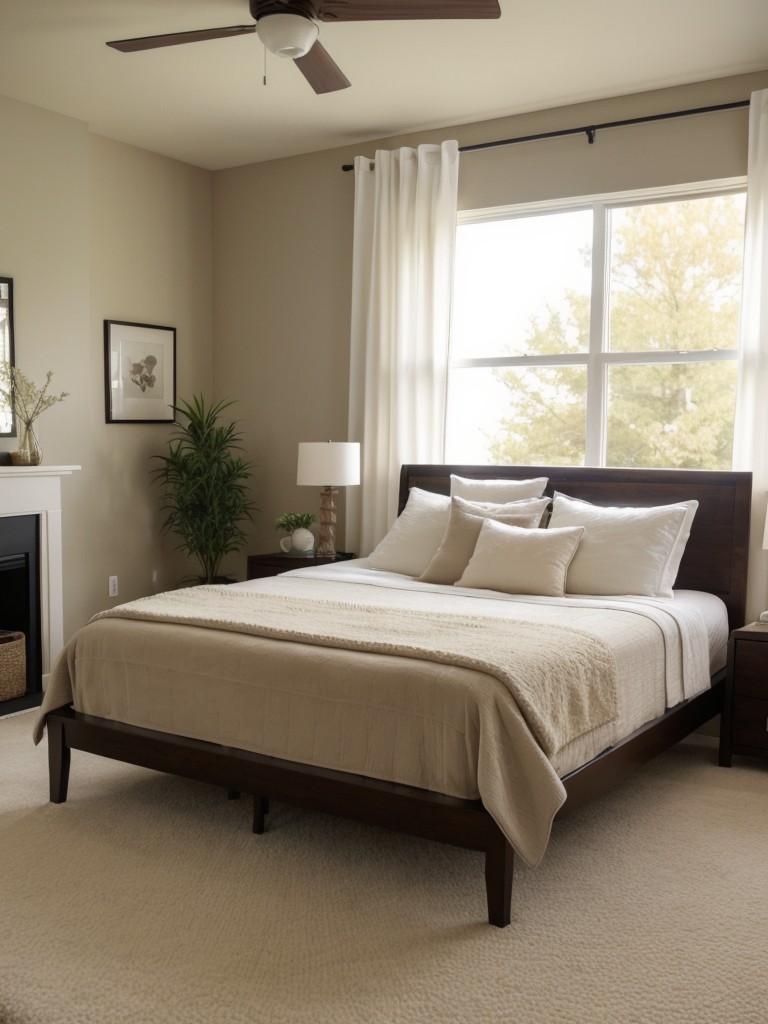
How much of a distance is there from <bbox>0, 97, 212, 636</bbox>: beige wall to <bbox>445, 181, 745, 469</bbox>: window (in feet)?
5.76

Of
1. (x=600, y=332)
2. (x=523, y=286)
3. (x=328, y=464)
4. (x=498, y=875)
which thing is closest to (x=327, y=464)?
(x=328, y=464)

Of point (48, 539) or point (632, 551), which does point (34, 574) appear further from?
point (632, 551)

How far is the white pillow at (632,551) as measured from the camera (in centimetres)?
389

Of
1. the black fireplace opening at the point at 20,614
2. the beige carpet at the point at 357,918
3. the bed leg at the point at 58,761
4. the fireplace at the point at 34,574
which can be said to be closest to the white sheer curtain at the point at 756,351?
the beige carpet at the point at 357,918

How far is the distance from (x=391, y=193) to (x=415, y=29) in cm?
132

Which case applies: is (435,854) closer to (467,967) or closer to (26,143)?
(467,967)

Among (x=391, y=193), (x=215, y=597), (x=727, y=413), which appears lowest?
(x=215, y=597)

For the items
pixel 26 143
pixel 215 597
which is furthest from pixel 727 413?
pixel 26 143

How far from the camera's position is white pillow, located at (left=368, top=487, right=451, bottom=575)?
445 cm

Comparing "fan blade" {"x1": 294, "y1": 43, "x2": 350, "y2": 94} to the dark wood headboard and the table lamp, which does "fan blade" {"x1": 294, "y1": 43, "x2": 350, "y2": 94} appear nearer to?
the table lamp

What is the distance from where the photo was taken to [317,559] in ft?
16.4

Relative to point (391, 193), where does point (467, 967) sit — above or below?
below

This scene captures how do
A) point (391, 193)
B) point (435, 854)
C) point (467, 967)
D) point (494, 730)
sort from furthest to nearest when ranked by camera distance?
point (391, 193) < point (435, 854) < point (494, 730) < point (467, 967)

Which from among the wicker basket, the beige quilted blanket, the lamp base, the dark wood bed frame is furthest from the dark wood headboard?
the wicker basket
